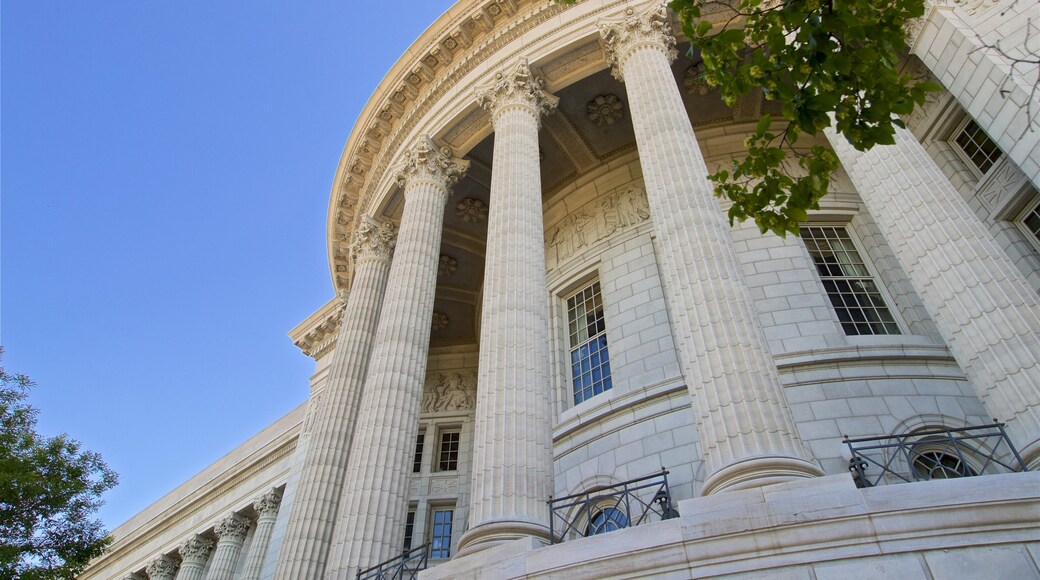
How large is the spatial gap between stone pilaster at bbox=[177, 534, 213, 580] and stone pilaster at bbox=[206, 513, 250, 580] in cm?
110

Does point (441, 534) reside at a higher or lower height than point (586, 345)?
lower

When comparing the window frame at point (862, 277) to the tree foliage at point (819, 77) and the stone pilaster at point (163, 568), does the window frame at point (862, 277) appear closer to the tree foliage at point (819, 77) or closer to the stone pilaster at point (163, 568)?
the tree foliage at point (819, 77)

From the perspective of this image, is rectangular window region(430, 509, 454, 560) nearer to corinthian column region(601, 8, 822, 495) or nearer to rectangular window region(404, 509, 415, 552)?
rectangular window region(404, 509, 415, 552)

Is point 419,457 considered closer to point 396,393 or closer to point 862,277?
point 396,393

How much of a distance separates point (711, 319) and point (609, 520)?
625cm

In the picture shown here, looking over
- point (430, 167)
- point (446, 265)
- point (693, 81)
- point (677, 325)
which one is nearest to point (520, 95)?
point (430, 167)

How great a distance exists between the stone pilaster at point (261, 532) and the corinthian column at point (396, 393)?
15119mm

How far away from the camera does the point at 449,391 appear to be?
27.1m

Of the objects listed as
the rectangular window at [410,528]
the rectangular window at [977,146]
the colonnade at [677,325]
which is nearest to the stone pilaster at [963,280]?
the colonnade at [677,325]

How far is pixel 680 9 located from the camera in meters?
8.12

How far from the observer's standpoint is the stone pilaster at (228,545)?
3028 cm

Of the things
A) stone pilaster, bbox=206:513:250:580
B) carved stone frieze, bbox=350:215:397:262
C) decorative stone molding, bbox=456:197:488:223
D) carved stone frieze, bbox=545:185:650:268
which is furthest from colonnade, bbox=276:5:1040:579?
stone pilaster, bbox=206:513:250:580

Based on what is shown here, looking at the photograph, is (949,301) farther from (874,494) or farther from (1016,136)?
(874,494)

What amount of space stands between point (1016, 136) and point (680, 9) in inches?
336
